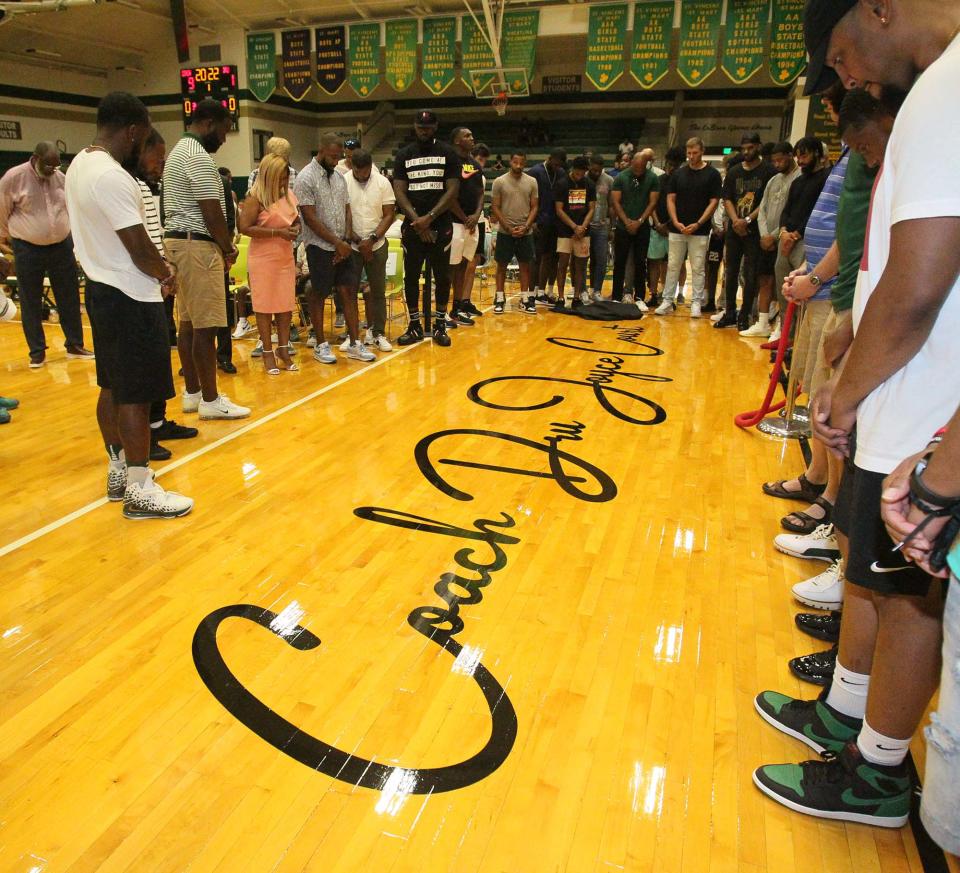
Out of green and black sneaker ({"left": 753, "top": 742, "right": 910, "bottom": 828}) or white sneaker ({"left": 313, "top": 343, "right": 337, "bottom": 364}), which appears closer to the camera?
green and black sneaker ({"left": 753, "top": 742, "right": 910, "bottom": 828})

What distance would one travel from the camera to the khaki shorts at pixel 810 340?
10.5 ft

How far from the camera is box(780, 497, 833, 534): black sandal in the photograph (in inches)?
111

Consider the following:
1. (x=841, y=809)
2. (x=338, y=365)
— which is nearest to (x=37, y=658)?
(x=841, y=809)

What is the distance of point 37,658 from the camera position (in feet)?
6.47

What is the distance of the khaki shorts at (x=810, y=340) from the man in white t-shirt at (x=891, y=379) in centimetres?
186

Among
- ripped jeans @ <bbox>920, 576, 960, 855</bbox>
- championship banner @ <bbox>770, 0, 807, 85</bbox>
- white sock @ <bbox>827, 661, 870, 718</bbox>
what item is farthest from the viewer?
championship banner @ <bbox>770, 0, 807, 85</bbox>

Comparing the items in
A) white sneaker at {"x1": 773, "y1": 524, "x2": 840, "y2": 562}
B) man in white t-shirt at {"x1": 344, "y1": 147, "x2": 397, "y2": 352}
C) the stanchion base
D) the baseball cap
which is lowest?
white sneaker at {"x1": 773, "y1": 524, "x2": 840, "y2": 562}

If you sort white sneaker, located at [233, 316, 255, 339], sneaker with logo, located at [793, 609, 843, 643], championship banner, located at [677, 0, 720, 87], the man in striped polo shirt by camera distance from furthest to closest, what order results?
championship banner, located at [677, 0, 720, 87] < white sneaker, located at [233, 316, 255, 339] < the man in striped polo shirt < sneaker with logo, located at [793, 609, 843, 643]

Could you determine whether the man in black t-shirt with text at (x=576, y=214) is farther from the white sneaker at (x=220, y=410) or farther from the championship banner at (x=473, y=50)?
the championship banner at (x=473, y=50)

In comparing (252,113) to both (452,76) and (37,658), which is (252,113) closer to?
(452,76)

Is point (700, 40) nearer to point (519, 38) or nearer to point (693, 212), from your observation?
point (519, 38)

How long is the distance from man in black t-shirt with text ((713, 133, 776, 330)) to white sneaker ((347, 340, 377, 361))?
Result: 384 centimetres

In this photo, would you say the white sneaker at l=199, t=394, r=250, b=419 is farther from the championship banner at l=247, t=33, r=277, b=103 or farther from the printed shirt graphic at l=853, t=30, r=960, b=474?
the championship banner at l=247, t=33, r=277, b=103

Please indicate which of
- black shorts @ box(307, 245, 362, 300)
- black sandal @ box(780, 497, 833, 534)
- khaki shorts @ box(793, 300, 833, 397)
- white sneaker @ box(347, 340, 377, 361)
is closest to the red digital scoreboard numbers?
black shorts @ box(307, 245, 362, 300)
